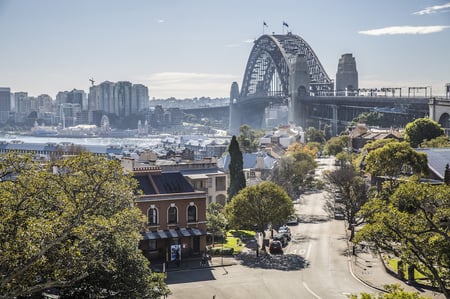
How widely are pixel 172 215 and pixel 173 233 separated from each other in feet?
4.91

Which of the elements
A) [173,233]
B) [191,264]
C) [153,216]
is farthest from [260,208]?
[153,216]

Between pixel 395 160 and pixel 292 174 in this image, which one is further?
pixel 292 174

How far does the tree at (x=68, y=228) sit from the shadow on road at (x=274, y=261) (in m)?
17.0

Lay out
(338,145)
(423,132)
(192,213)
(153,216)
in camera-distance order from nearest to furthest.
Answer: (153,216), (192,213), (423,132), (338,145)

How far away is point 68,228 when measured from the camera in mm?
19453

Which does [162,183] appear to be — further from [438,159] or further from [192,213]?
[438,159]

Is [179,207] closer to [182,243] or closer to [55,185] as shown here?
[182,243]

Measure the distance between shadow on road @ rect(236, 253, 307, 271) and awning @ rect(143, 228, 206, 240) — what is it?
3483mm

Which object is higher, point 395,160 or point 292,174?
point 395,160

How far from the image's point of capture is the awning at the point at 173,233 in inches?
1652

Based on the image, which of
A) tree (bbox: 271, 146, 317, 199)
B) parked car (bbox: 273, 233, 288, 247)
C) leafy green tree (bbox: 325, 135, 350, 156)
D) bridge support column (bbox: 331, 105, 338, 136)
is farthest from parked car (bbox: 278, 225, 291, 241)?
bridge support column (bbox: 331, 105, 338, 136)

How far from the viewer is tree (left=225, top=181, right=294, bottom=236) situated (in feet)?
151

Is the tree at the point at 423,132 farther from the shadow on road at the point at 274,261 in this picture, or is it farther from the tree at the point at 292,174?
the shadow on road at the point at 274,261

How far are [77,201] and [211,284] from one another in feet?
56.3
